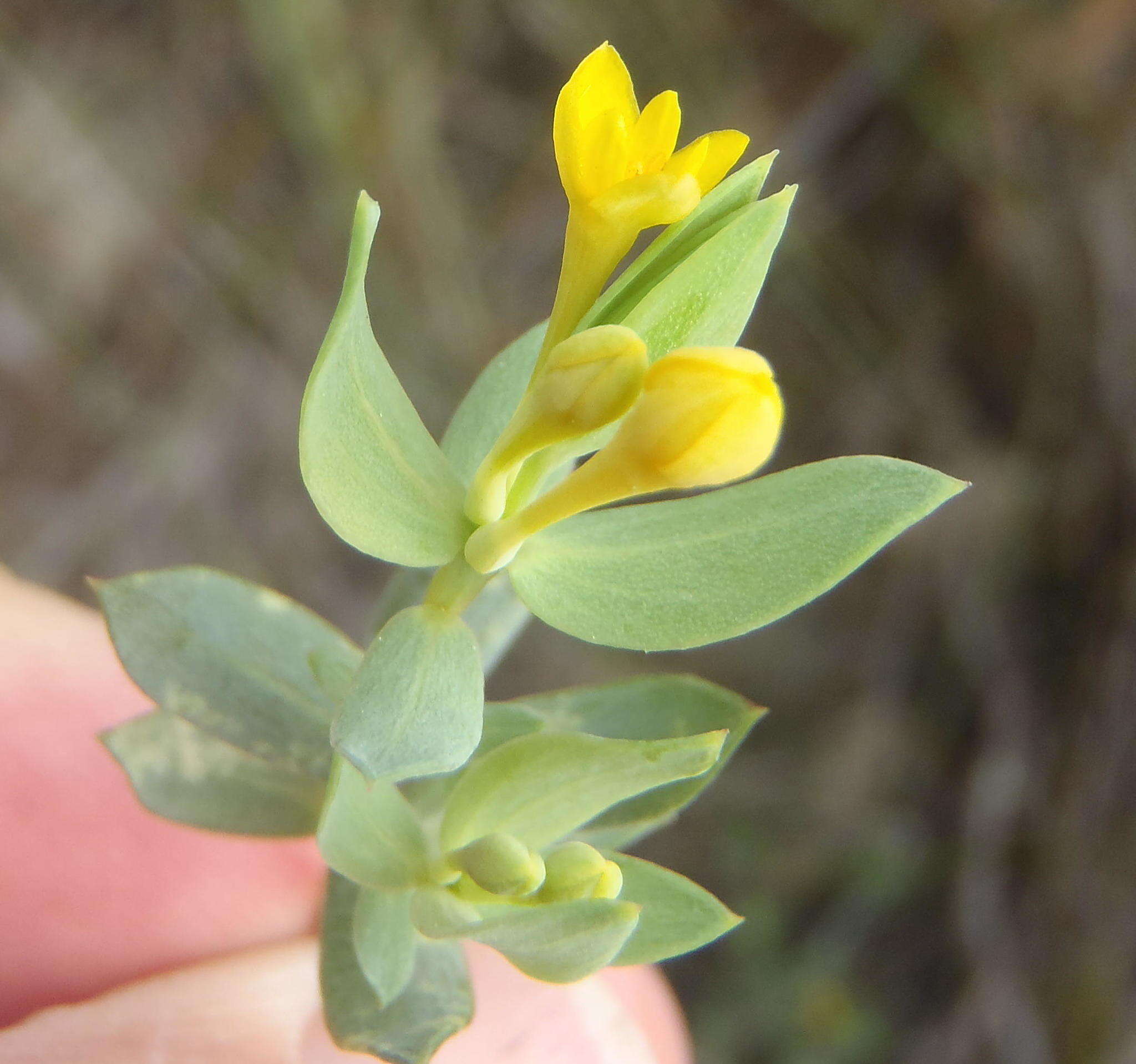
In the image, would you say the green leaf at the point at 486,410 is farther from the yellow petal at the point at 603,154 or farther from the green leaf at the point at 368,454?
the yellow petal at the point at 603,154

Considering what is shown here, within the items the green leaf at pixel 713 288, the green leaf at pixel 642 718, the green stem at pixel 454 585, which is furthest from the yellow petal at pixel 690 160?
the green leaf at pixel 642 718

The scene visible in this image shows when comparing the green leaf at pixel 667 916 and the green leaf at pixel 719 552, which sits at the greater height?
the green leaf at pixel 719 552

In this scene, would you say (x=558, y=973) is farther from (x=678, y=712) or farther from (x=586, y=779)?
(x=678, y=712)

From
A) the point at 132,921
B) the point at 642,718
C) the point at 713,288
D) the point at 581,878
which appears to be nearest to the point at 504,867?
the point at 581,878

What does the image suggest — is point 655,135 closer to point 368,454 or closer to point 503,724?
point 368,454

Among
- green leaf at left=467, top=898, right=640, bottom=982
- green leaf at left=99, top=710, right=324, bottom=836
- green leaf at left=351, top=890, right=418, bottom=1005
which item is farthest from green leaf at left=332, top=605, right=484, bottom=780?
green leaf at left=99, top=710, right=324, bottom=836

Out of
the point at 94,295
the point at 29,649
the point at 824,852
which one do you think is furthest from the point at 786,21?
the point at 29,649
